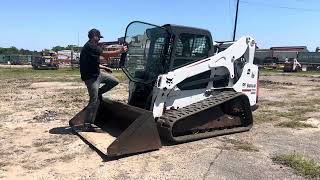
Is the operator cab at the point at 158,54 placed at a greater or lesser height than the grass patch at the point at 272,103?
greater

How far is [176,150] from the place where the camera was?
783cm

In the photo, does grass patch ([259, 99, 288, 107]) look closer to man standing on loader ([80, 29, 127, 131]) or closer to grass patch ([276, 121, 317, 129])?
grass patch ([276, 121, 317, 129])

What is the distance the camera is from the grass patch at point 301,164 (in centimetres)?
650

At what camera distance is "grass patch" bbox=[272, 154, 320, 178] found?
6.50 meters

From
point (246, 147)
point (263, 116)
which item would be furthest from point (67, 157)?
point (263, 116)

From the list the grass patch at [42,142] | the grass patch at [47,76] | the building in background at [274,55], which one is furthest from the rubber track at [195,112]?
the building in background at [274,55]

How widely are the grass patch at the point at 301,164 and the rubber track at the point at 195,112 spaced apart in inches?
65.6

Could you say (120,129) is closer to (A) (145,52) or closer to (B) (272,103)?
(A) (145,52)

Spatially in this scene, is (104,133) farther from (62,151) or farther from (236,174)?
(236,174)

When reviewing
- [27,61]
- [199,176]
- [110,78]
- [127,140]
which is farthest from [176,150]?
[27,61]

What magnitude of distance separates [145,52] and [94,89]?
1.18 m

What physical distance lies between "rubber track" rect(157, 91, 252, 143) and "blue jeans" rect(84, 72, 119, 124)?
1.40 metres

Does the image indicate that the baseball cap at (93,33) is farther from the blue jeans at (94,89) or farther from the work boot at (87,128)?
the work boot at (87,128)

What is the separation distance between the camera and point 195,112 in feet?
27.7
